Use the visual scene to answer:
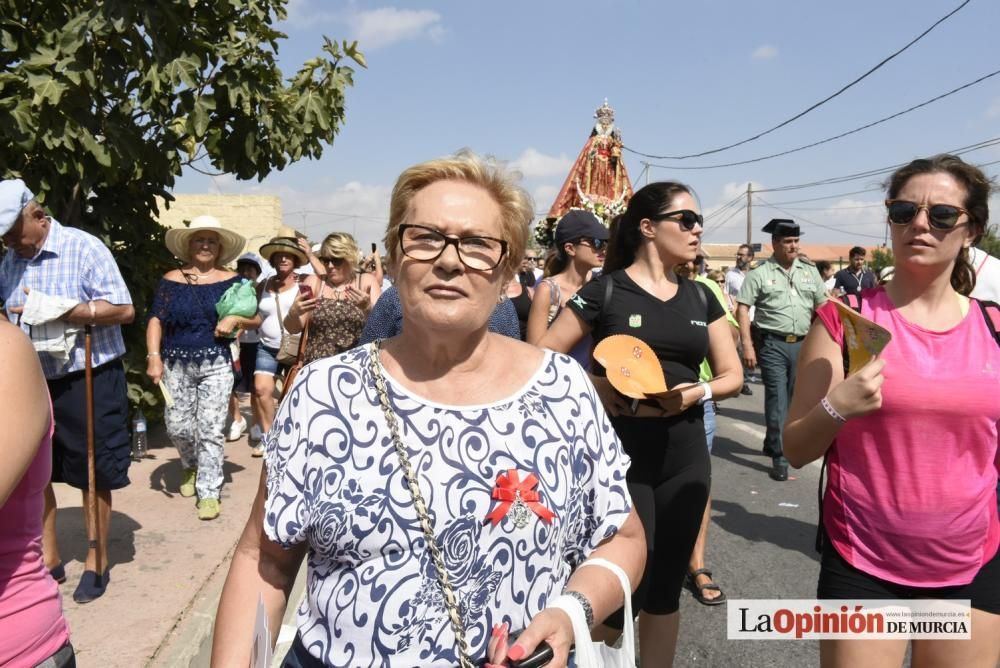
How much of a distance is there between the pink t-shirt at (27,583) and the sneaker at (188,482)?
398cm

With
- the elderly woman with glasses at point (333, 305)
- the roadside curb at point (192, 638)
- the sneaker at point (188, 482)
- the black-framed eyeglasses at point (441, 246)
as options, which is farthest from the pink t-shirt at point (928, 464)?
the sneaker at point (188, 482)

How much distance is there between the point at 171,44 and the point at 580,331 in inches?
171

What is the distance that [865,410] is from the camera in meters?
2.04

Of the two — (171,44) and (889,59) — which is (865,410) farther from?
(889,59)

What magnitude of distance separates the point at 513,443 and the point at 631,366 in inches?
51.3

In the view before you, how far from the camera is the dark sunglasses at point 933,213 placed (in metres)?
2.17

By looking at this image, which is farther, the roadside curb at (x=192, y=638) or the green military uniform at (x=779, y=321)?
the green military uniform at (x=779, y=321)

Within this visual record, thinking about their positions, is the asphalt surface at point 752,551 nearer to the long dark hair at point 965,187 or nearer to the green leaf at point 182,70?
the long dark hair at point 965,187

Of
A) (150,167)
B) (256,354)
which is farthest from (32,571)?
(256,354)

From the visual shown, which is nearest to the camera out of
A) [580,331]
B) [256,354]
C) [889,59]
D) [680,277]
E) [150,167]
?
[580,331]

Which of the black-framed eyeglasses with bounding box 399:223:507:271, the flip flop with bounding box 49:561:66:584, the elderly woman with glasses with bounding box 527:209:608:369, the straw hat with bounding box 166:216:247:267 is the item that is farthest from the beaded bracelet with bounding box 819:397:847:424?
the straw hat with bounding box 166:216:247:267

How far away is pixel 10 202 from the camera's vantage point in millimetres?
3135

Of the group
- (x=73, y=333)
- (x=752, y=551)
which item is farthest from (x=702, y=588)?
(x=73, y=333)

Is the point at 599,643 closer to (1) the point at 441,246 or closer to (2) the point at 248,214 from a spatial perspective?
(1) the point at 441,246
